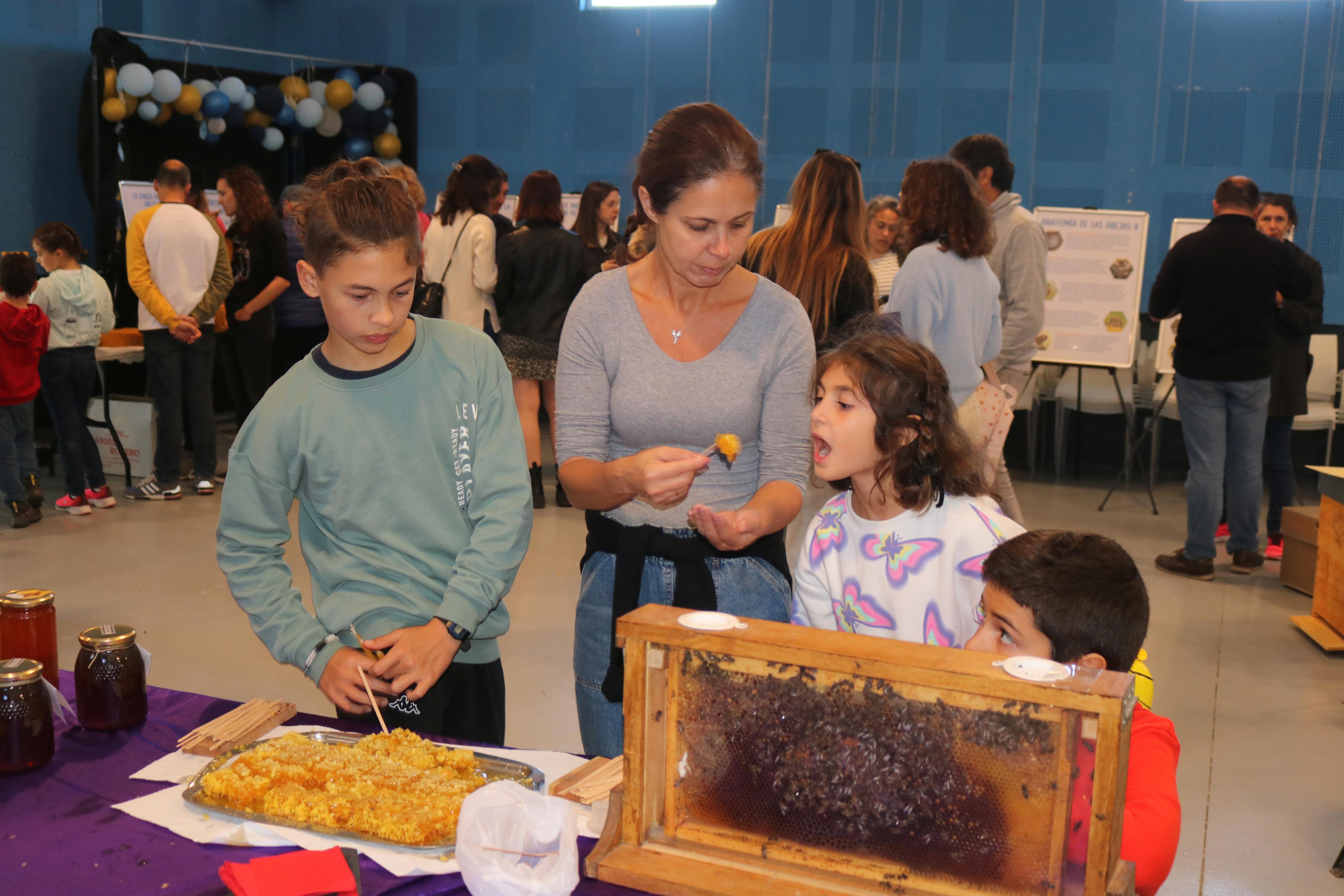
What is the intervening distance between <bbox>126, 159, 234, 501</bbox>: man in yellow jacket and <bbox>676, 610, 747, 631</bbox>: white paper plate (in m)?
5.24

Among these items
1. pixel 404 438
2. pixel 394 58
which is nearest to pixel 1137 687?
pixel 404 438

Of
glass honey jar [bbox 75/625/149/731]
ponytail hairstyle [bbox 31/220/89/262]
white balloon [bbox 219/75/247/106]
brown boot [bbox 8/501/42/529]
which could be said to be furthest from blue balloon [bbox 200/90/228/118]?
glass honey jar [bbox 75/625/149/731]

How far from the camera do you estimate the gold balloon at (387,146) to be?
9.45 m

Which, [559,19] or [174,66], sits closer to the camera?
[174,66]

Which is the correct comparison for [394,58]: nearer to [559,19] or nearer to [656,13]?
[559,19]

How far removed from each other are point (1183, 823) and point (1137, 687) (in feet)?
4.42

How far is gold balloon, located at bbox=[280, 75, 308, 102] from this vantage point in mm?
8781

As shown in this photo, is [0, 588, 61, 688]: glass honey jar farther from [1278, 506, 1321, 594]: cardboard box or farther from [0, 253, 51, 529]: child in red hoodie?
[1278, 506, 1321, 594]: cardboard box

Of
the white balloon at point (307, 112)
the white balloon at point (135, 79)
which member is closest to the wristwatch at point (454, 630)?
the white balloon at point (135, 79)

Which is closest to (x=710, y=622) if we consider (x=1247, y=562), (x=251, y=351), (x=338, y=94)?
(x=1247, y=562)

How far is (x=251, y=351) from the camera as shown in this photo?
6.46 m

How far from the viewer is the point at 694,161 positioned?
A: 65.7 inches

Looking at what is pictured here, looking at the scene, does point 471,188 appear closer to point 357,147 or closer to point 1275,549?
point 357,147

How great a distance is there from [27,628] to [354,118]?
840cm
